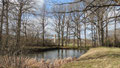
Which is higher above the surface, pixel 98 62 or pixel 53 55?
pixel 98 62

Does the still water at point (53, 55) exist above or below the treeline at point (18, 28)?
below

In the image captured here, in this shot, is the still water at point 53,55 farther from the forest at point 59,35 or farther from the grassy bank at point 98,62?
the grassy bank at point 98,62

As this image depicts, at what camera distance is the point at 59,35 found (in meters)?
25.4

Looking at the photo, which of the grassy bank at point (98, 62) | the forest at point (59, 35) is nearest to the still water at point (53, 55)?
the forest at point (59, 35)

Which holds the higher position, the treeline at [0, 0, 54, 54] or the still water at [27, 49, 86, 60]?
the treeline at [0, 0, 54, 54]

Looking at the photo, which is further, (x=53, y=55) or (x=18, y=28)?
(x=53, y=55)

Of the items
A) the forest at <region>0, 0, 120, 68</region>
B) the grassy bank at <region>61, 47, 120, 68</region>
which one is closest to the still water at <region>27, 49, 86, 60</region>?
the forest at <region>0, 0, 120, 68</region>

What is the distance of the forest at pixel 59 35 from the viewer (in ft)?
13.8

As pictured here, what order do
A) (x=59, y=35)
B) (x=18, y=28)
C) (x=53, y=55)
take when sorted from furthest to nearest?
(x=59, y=35) < (x=53, y=55) < (x=18, y=28)

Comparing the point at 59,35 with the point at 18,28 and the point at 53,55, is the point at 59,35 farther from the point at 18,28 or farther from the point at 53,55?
the point at 18,28

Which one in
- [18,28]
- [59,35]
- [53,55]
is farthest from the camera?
[59,35]

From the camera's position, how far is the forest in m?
4.21

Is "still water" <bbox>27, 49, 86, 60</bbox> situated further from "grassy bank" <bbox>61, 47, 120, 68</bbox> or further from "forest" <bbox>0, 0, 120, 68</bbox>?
"grassy bank" <bbox>61, 47, 120, 68</bbox>

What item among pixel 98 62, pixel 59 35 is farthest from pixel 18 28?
pixel 59 35
